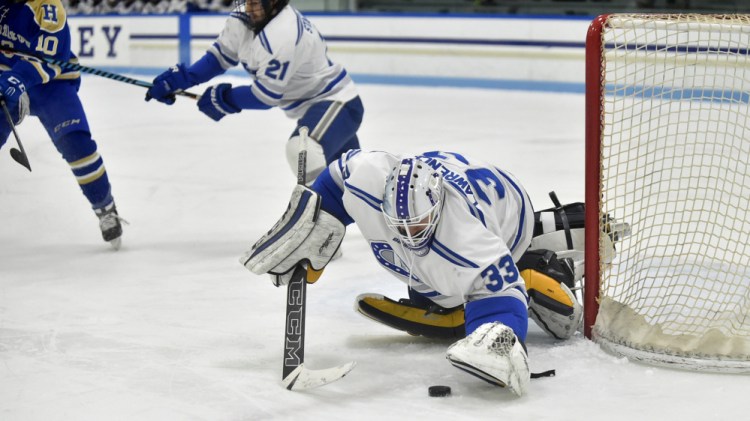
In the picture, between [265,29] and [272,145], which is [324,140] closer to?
[265,29]

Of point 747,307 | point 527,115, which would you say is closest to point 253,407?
Answer: point 747,307

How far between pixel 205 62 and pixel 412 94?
5.76m

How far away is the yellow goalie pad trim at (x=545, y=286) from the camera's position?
2.74m

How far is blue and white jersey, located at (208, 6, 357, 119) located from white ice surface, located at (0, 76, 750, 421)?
2.01ft

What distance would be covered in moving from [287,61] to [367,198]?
4.99 ft

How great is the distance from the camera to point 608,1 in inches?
459

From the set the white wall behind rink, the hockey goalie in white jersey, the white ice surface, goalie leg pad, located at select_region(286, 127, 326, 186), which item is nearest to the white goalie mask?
the hockey goalie in white jersey

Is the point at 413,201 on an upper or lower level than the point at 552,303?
upper

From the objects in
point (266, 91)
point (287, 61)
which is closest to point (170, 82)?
point (266, 91)

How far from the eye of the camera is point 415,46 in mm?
10688

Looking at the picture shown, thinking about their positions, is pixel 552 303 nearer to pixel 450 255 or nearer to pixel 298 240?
pixel 450 255

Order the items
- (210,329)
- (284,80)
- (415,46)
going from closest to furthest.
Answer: (210,329), (284,80), (415,46)

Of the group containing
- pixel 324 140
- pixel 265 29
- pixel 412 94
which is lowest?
pixel 412 94

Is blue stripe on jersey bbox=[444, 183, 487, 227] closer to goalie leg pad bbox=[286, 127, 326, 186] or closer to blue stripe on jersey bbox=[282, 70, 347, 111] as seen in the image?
goalie leg pad bbox=[286, 127, 326, 186]
